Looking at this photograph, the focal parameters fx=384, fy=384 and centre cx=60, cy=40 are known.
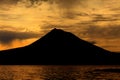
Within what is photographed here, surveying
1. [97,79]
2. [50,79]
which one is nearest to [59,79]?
[50,79]

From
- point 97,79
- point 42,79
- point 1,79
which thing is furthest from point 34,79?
point 97,79

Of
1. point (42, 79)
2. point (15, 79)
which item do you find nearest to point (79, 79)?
point (42, 79)

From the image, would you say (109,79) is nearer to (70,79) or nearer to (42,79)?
(70,79)

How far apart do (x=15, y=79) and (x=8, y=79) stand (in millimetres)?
2099

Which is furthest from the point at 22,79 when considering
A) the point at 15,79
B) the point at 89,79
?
the point at 89,79

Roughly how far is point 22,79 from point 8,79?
4.19m

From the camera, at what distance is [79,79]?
374 feet

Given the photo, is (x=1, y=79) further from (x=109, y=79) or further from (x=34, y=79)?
(x=109, y=79)

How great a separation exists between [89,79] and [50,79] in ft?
38.3

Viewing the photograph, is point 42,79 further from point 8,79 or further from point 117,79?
point 117,79

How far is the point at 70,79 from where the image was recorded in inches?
4481

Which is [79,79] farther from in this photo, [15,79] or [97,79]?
[15,79]

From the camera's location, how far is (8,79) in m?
115

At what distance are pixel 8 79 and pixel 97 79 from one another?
26620mm
